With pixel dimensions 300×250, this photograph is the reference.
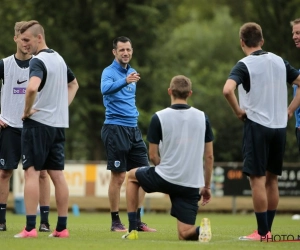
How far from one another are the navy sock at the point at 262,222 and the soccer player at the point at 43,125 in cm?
216

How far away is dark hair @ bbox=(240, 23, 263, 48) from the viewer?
411 inches

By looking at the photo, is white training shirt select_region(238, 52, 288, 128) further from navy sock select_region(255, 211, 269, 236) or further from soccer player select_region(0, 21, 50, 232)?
soccer player select_region(0, 21, 50, 232)

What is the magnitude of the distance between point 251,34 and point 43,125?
2558 millimetres

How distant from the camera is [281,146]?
10.5m

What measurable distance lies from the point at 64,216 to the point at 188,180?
149cm

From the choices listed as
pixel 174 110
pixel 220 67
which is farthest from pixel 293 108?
pixel 220 67

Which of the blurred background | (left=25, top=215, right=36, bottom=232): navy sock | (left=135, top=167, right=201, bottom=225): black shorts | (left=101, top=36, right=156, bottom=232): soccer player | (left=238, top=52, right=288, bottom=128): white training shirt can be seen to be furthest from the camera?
the blurred background

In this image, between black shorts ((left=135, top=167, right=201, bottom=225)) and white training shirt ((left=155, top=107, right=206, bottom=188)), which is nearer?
white training shirt ((left=155, top=107, right=206, bottom=188))

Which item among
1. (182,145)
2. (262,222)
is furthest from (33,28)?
(262,222)

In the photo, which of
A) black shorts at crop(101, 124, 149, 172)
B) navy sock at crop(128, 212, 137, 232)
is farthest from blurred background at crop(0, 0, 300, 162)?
navy sock at crop(128, 212, 137, 232)

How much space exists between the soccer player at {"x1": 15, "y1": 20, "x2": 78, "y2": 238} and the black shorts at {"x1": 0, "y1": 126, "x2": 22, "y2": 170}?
5.08 ft

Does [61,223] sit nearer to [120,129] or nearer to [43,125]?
[43,125]

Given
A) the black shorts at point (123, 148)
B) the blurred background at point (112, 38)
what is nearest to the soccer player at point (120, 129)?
the black shorts at point (123, 148)

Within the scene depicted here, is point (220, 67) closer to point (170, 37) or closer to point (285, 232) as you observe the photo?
point (170, 37)
